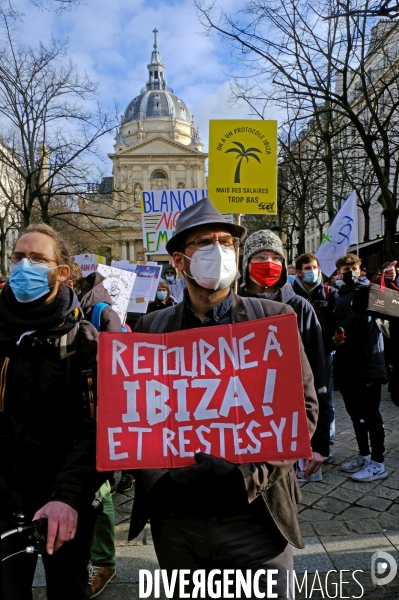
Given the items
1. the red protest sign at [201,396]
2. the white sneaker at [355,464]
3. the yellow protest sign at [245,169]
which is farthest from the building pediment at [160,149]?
the red protest sign at [201,396]

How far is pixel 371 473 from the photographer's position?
4695 mm

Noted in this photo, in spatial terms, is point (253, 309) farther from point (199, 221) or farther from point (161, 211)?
point (161, 211)

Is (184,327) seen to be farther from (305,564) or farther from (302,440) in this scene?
(305,564)

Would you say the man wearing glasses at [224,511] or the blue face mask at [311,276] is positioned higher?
the blue face mask at [311,276]

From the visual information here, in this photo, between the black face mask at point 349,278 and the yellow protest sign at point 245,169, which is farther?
the yellow protest sign at point 245,169

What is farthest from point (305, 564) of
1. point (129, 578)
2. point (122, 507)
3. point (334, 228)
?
point (334, 228)

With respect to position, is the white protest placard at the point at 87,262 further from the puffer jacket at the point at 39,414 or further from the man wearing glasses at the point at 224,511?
the man wearing glasses at the point at 224,511

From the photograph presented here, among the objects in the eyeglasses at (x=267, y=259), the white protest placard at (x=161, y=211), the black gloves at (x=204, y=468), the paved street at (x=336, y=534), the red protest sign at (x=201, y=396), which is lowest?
the paved street at (x=336, y=534)

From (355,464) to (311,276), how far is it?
190 cm

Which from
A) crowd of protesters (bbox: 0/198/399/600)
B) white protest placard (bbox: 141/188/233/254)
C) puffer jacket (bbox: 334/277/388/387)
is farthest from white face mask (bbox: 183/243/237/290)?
white protest placard (bbox: 141/188/233/254)

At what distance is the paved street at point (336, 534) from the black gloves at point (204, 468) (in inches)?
67.6

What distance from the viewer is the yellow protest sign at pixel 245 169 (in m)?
5.71

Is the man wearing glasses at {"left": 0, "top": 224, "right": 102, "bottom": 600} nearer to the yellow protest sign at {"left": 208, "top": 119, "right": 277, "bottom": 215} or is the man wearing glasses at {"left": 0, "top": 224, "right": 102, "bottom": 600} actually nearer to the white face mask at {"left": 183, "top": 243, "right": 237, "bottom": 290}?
the white face mask at {"left": 183, "top": 243, "right": 237, "bottom": 290}

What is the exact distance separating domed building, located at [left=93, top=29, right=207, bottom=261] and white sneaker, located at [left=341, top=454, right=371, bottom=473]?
60525 mm
